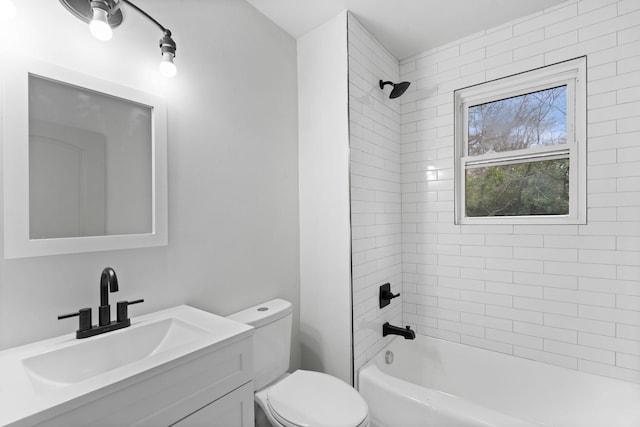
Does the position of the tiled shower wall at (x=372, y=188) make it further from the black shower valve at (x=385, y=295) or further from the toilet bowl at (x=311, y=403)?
the toilet bowl at (x=311, y=403)

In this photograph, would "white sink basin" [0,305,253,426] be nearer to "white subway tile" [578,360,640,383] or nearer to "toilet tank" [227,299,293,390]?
"toilet tank" [227,299,293,390]

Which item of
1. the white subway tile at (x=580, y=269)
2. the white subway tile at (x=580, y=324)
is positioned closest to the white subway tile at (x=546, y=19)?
the white subway tile at (x=580, y=269)

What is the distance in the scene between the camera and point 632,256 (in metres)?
1.61

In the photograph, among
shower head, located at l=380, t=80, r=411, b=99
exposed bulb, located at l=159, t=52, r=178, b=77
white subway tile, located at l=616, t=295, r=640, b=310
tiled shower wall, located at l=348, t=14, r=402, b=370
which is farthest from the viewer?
shower head, located at l=380, t=80, r=411, b=99

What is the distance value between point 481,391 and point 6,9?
2.91 m

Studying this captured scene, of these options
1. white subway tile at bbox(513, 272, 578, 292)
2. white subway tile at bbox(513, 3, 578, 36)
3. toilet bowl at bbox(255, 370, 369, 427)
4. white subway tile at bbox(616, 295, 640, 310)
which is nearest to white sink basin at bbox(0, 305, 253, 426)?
toilet bowl at bbox(255, 370, 369, 427)

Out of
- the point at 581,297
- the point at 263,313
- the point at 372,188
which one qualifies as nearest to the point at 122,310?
the point at 263,313

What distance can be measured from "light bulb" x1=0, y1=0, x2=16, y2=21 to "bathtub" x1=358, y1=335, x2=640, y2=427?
85.3 inches

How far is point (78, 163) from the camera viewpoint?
3.63 feet

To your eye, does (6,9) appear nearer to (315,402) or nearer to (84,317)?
(84,317)

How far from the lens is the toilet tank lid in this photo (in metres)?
1.51

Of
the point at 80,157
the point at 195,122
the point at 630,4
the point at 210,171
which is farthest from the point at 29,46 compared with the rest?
the point at 630,4

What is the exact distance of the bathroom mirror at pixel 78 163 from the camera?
3.20ft

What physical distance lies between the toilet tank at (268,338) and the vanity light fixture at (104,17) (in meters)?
1.18
